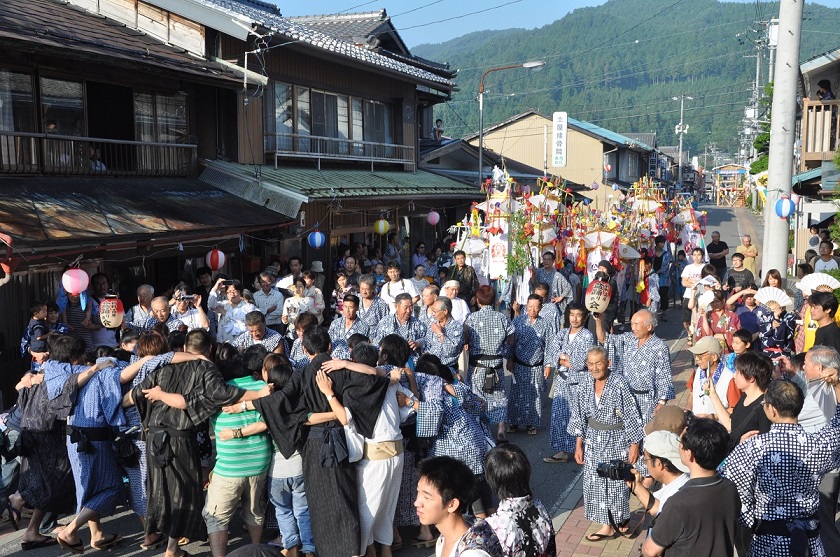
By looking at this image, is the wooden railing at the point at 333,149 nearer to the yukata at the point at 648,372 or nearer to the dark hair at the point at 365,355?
the yukata at the point at 648,372

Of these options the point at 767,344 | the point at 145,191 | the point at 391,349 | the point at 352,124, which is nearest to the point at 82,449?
the point at 391,349

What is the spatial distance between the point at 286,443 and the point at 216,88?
1019 cm

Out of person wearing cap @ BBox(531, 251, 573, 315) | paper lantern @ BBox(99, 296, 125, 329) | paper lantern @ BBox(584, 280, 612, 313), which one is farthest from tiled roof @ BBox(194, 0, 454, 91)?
paper lantern @ BBox(584, 280, 612, 313)

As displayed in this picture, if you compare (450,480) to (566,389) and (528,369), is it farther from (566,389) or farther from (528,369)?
(528,369)

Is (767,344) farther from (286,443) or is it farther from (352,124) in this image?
(352,124)

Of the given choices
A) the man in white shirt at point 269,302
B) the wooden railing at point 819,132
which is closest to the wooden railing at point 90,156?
the man in white shirt at point 269,302

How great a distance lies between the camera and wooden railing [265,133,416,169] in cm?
1609

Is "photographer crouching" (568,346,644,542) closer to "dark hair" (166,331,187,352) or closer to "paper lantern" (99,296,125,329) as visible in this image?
"dark hair" (166,331,187,352)

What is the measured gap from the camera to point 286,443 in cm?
594

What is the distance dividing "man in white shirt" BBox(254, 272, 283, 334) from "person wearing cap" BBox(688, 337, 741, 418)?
5.93 meters

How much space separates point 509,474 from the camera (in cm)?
403

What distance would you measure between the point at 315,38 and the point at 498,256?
19.0ft

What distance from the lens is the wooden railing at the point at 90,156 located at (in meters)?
10.4

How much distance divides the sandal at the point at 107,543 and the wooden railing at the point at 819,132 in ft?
58.5
